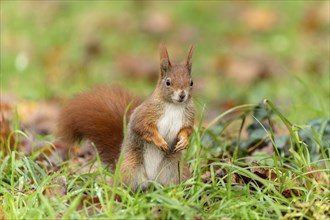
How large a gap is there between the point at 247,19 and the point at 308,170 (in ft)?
23.8

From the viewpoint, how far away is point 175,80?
13.2 feet

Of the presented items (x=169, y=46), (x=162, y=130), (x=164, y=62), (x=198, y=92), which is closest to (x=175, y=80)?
(x=164, y=62)

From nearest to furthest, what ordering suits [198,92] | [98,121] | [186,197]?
[186,197] < [198,92] < [98,121]

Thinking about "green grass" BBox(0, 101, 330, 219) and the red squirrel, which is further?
the red squirrel

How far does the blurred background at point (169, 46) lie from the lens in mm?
7887

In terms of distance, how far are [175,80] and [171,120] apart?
0.64ft

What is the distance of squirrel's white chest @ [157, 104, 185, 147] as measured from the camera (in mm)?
4043

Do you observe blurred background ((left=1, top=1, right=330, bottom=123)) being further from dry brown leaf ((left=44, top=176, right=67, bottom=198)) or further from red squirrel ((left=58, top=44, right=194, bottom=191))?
dry brown leaf ((left=44, top=176, right=67, bottom=198))

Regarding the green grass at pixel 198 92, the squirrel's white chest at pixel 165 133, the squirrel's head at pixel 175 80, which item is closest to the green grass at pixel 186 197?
the green grass at pixel 198 92

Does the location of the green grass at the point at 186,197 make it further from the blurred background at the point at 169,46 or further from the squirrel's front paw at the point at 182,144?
the blurred background at the point at 169,46

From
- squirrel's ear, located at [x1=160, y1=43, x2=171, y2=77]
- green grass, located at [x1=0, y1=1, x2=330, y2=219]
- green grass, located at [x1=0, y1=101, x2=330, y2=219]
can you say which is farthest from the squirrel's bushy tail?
squirrel's ear, located at [x1=160, y1=43, x2=171, y2=77]

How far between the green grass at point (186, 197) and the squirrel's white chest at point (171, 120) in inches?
4.8

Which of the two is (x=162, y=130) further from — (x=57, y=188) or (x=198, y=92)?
(x=57, y=188)

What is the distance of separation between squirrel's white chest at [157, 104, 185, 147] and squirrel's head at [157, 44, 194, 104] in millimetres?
40
